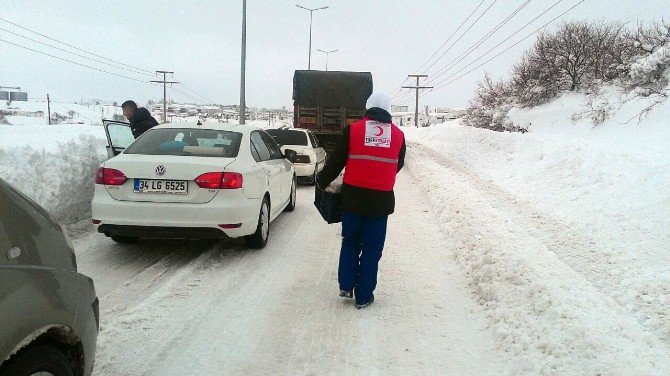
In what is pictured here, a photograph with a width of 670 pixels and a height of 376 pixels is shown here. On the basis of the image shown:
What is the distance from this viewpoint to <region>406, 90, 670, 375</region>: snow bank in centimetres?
307

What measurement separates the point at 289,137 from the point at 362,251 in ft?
27.4

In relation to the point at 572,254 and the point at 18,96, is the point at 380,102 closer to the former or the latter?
the point at 572,254

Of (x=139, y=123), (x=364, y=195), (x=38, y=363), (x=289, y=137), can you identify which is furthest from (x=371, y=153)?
(x=289, y=137)

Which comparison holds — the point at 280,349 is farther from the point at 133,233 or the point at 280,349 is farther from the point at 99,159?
the point at 99,159

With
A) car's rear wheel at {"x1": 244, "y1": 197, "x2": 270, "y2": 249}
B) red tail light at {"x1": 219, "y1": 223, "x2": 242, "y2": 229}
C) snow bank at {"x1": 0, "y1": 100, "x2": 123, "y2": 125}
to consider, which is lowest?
car's rear wheel at {"x1": 244, "y1": 197, "x2": 270, "y2": 249}

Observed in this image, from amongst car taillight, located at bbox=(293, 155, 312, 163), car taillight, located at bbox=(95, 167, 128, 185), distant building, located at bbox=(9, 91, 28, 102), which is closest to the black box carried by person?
car taillight, located at bbox=(95, 167, 128, 185)

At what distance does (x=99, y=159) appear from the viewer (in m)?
7.43

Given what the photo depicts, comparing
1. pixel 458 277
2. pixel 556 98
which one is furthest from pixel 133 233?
pixel 556 98

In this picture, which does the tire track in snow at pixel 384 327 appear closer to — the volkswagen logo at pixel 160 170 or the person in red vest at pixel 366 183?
the person in red vest at pixel 366 183

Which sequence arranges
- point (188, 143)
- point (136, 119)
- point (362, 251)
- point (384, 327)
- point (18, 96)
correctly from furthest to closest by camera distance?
point (18, 96) < point (136, 119) < point (188, 143) < point (362, 251) < point (384, 327)

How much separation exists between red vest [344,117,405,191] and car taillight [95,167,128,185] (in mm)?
2544

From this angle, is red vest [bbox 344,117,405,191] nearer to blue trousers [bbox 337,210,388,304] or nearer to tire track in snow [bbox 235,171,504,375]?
blue trousers [bbox 337,210,388,304]

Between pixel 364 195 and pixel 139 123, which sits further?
pixel 139 123

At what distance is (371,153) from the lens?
384 centimetres
